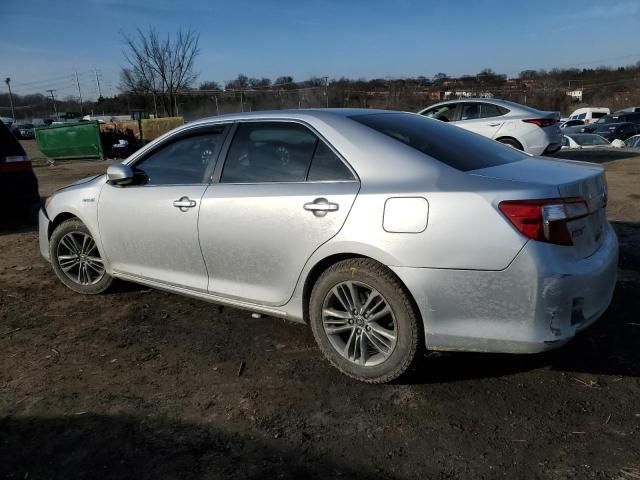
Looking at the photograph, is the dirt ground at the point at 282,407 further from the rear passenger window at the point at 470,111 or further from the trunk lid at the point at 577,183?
the rear passenger window at the point at 470,111

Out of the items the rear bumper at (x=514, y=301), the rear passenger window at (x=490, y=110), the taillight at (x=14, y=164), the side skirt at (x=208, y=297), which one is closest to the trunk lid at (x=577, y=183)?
the rear bumper at (x=514, y=301)

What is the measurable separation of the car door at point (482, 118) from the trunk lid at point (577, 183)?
8.18 m

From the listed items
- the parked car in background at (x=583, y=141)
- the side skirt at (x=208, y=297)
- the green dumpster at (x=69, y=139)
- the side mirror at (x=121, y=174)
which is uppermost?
the side mirror at (x=121, y=174)

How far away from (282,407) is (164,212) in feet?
5.63

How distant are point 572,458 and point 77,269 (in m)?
4.10

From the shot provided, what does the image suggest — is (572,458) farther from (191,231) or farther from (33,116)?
(33,116)

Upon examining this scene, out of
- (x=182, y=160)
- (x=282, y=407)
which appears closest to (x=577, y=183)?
(x=282, y=407)

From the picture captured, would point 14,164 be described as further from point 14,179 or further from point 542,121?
point 542,121

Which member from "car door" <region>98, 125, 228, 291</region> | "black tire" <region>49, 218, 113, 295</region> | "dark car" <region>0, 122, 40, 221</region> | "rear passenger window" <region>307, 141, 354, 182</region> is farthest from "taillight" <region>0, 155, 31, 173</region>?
"rear passenger window" <region>307, 141, 354, 182</region>

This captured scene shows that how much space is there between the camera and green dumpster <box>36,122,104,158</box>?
21.5m

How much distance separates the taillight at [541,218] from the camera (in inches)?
99.5

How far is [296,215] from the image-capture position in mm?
3135

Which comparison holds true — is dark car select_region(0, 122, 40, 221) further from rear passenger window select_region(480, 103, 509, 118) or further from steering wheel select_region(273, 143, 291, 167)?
rear passenger window select_region(480, 103, 509, 118)

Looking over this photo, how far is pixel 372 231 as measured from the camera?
9.32 feet
